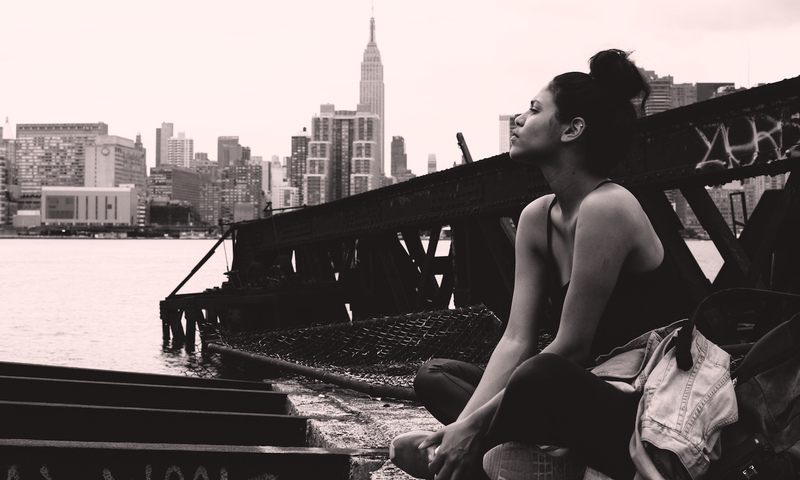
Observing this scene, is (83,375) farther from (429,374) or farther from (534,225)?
(534,225)

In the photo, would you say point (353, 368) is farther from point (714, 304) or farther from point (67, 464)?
point (714, 304)

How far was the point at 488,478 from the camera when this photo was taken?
2818 mm

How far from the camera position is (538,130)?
124 inches

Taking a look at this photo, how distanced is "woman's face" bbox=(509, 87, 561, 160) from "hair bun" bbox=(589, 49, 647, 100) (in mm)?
184

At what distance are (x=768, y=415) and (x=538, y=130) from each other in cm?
123

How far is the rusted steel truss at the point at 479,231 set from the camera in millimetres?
6176

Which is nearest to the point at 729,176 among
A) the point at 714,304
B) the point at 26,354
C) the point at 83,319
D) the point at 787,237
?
the point at 787,237

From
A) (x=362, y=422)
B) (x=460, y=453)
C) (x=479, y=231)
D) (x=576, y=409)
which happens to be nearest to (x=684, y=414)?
(x=576, y=409)

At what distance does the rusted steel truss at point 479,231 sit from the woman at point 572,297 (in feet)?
10.9

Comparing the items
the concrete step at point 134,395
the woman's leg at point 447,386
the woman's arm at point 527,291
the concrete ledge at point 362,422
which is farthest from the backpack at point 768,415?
the concrete step at point 134,395

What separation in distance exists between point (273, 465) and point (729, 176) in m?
3.87

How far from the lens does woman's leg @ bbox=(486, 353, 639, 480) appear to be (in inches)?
102

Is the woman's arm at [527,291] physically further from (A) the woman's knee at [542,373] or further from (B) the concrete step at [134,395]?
(B) the concrete step at [134,395]

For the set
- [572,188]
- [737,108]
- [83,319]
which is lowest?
[83,319]
